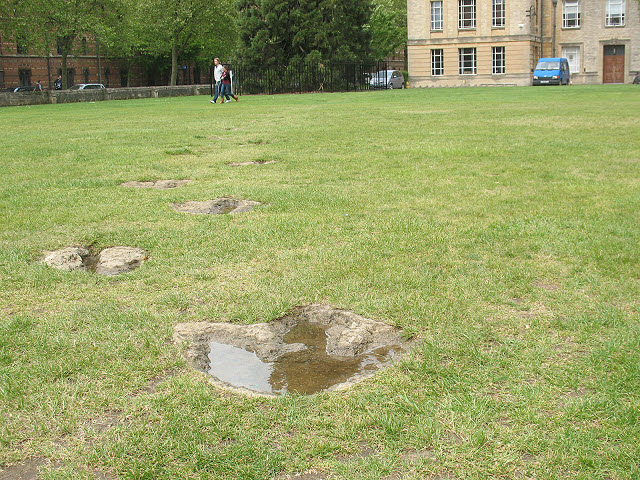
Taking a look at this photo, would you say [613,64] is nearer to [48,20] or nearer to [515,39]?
[515,39]

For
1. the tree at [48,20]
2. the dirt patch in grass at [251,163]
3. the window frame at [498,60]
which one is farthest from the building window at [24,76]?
the dirt patch in grass at [251,163]

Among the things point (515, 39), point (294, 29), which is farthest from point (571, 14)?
point (294, 29)

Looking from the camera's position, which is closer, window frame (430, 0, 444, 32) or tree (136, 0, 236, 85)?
tree (136, 0, 236, 85)

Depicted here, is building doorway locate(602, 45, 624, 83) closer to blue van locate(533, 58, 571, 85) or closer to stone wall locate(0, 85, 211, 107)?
blue van locate(533, 58, 571, 85)

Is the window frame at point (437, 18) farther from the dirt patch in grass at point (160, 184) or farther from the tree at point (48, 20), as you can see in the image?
the dirt patch in grass at point (160, 184)

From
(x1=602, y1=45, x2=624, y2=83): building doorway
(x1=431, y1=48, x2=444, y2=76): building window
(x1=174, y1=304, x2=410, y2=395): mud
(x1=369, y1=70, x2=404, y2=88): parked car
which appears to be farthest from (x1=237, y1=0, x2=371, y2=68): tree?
(x1=174, y1=304, x2=410, y2=395): mud

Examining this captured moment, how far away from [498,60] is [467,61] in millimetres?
2410

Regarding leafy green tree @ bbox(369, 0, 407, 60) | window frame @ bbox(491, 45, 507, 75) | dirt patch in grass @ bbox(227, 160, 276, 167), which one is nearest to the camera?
dirt patch in grass @ bbox(227, 160, 276, 167)

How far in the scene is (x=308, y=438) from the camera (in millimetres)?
2373

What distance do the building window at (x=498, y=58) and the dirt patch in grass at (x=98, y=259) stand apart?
49.9 metres

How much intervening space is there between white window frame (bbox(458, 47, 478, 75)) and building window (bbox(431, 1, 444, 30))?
2.53 meters

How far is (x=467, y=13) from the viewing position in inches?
1967

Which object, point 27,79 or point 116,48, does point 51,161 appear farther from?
point 27,79

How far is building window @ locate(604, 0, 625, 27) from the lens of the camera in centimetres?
5184
